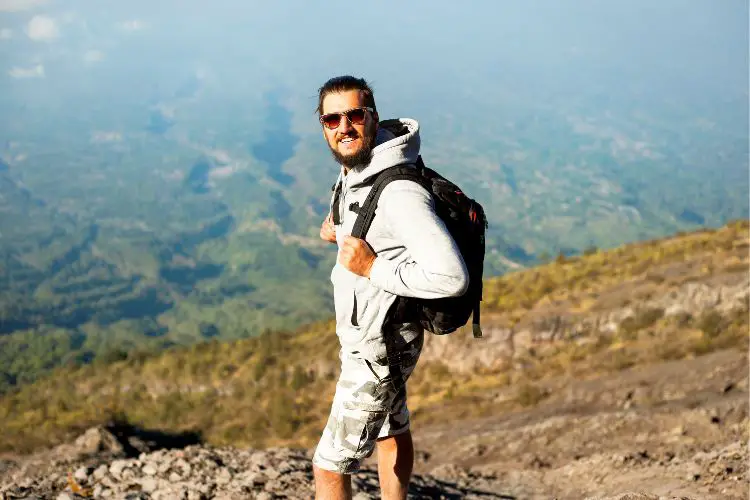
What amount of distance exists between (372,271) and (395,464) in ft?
4.64

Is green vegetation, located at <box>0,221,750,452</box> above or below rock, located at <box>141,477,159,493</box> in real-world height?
below

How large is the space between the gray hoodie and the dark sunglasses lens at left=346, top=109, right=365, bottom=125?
0.17 metres

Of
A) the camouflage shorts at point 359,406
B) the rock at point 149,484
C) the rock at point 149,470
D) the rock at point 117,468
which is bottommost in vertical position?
the rock at point 117,468

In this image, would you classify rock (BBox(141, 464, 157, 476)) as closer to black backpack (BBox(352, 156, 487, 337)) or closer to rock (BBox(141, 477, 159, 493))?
rock (BBox(141, 477, 159, 493))

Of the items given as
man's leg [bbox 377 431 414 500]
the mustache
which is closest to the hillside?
man's leg [bbox 377 431 414 500]

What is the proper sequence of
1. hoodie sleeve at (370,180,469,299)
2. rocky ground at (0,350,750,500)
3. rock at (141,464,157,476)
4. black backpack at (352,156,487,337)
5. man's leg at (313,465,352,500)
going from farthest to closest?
1. rock at (141,464,157,476)
2. rocky ground at (0,350,750,500)
3. man's leg at (313,465,352,500)
4. black backpack at (352,156,487,337)
5. hoodie sleeve at (370,180,469,299)

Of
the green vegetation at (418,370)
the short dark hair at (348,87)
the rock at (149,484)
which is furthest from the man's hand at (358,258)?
the green vegetation at (418,370)

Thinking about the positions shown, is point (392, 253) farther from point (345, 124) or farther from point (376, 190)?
point (345, 124)

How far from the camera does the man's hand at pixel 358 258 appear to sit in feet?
9.55

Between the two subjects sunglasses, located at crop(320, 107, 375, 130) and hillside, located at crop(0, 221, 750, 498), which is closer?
sunglasses, located at crop(320, 107, 375, 130)

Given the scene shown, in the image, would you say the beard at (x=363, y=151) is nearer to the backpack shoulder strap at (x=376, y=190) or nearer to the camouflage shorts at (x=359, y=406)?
the backpack shoulder strap at (x=376, y=190)

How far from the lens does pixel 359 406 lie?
10.5 ft

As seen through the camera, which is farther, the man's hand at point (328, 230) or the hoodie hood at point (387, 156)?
the man's hand at point (328, 230)

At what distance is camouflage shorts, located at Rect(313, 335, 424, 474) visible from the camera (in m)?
3.18
